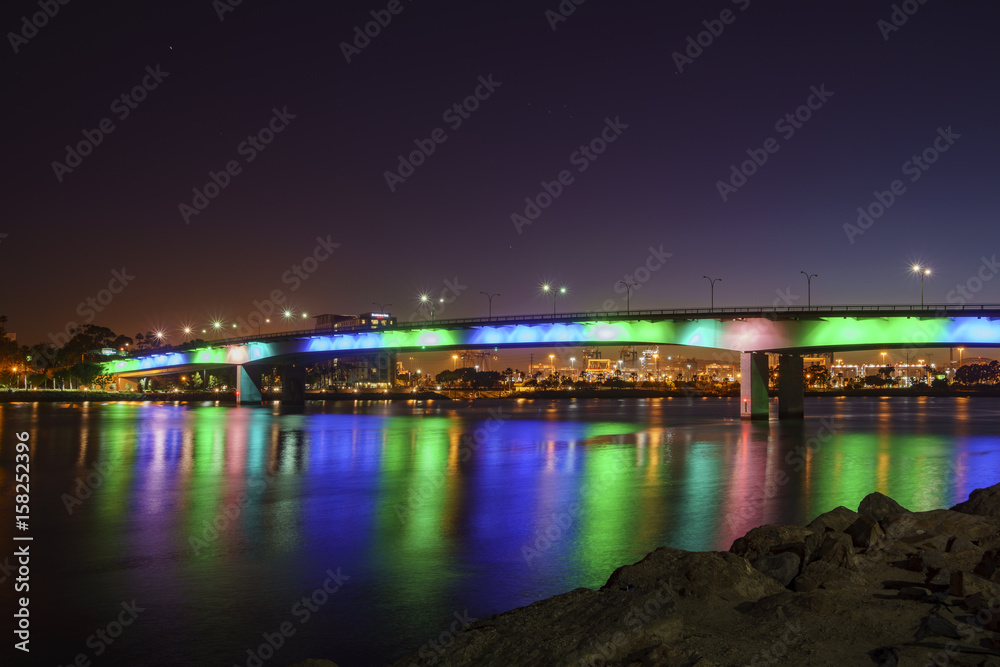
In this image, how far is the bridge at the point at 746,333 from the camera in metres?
65.1

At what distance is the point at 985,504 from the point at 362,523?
1412 cm

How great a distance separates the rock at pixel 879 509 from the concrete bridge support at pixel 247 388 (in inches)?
4795

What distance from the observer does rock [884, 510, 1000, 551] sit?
44.5 ft

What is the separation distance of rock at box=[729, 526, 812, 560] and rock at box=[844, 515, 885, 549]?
2.46ft

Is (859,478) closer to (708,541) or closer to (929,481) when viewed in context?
(929,481)

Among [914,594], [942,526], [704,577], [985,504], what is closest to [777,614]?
[704,577]

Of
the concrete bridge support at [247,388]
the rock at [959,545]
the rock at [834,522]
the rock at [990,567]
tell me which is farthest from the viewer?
the concrete bridge support at [247,388]

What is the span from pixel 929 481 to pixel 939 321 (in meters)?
41.0

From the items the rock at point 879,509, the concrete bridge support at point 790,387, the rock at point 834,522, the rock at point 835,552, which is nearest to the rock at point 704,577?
the rock at point 835,552

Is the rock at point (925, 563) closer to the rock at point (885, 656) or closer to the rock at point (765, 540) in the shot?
the rock at point (765, 540)

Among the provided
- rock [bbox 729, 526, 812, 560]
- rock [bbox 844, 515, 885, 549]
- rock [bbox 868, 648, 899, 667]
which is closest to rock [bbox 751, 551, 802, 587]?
rock [bbox 729, 526, 812, 560]

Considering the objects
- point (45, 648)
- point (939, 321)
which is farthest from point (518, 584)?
point (939, 321)

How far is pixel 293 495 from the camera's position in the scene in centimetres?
2628

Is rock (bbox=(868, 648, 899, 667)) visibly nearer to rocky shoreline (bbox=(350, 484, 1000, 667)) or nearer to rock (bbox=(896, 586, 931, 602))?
rocky shoreline (bbox=(350, 484, 1000, 667))
